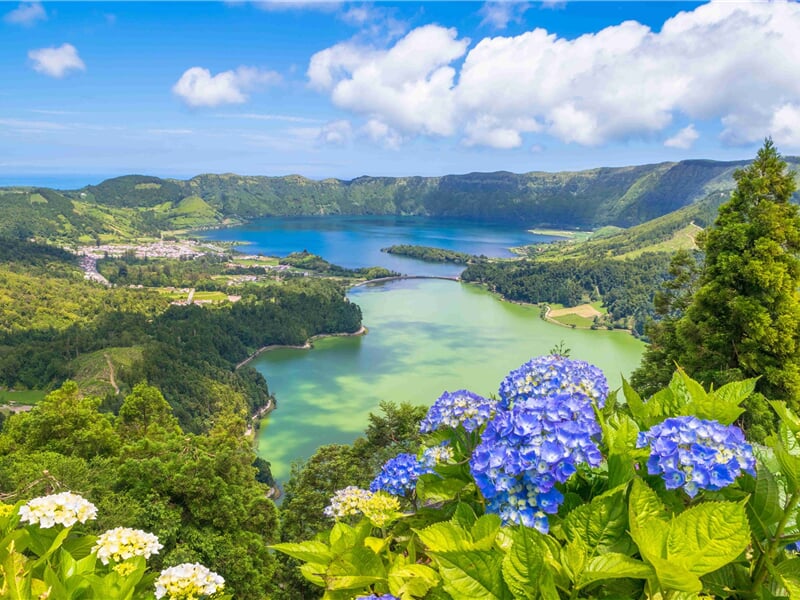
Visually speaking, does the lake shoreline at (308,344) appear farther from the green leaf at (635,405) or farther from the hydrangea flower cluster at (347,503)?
the green leaf at (635,405)

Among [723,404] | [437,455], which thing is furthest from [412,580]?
[723,404]

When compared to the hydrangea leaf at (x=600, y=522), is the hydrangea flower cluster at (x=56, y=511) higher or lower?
lower

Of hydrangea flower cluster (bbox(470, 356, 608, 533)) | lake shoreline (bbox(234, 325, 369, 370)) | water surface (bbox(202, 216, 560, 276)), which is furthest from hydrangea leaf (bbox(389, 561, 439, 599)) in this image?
water surface (bbox(202, 216, 560, 276))

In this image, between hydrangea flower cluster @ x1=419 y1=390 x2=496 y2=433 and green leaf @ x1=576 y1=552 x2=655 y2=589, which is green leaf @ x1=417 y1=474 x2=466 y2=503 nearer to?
hydrangea flower cluster @ x1=419 y1=390 x2=496 y2=433

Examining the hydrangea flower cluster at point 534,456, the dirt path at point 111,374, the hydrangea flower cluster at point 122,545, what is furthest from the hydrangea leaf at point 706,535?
the dirt path at point 111,374

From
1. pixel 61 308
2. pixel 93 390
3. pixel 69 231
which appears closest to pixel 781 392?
pixel 93 390

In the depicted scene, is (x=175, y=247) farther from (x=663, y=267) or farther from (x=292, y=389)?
(x=663, y=267)

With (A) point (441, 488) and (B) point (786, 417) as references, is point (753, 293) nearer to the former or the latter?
(B) point (786, 417)
